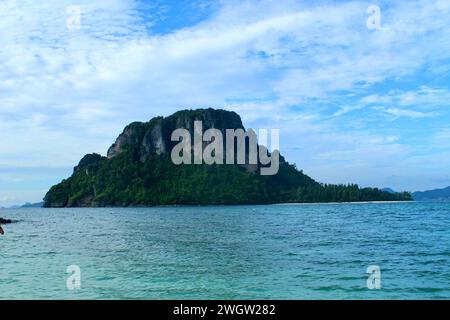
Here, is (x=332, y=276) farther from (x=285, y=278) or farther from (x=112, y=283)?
(x=112, y=283)

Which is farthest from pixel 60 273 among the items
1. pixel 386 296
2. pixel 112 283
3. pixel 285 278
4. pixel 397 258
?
pixel 397 258

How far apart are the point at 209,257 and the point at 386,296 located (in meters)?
16.5

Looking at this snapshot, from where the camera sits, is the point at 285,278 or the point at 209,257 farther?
the point at 209,257

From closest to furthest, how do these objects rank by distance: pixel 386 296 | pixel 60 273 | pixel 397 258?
pixel 386 296
pixel 60 273
pixel 397 258

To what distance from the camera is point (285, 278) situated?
23.9 meters

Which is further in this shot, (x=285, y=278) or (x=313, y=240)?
(x=313, y=240)

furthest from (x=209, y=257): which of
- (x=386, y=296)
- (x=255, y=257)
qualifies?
(x=386, y=296)

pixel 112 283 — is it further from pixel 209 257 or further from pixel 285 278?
pixel 209 257

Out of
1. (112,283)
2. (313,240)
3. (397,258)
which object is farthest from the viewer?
(313,240)

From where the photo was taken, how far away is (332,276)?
2423 cm
